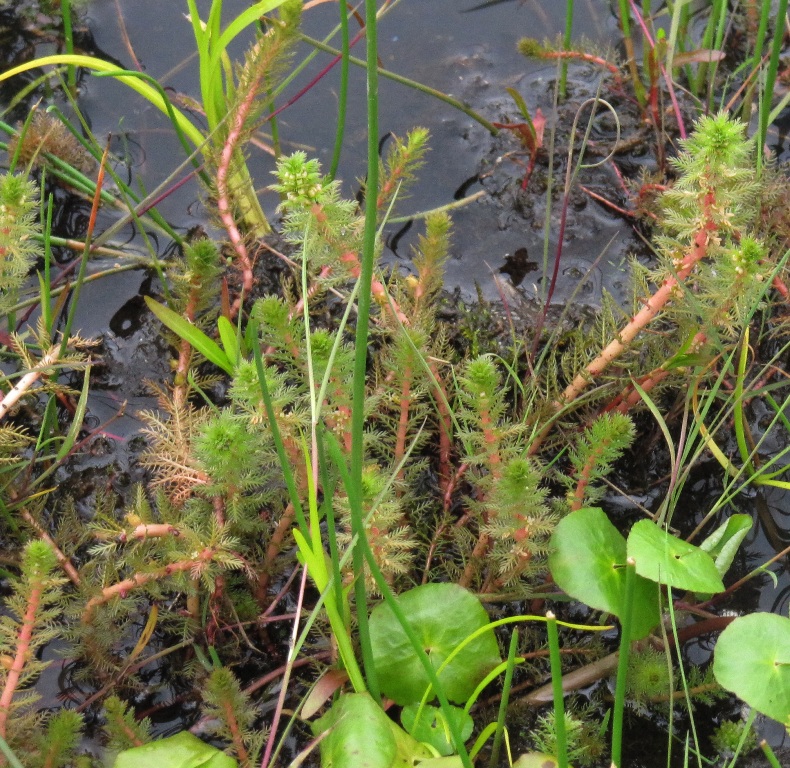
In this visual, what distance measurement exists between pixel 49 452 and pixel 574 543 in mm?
1093

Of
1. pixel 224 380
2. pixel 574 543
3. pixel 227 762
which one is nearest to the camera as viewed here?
pixel 227 762

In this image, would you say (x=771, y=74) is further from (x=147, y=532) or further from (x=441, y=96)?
(x=147, y=532)

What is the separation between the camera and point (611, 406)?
1.60 m

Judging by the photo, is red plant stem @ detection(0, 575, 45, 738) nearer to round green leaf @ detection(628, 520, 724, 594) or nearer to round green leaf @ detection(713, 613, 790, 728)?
round green leaf @ detection(628, 520, 724, 594)

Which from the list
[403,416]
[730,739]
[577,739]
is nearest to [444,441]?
[403,416]

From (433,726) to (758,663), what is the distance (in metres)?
0.52

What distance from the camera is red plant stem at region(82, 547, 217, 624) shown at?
1.29 m

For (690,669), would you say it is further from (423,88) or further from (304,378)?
(423,88)

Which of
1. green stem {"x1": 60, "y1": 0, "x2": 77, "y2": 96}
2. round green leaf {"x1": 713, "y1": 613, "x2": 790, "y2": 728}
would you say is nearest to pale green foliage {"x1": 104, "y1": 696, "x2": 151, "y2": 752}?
round green leaf {"x1": 713, "y1": 613, "x2": 790, "y2": 728}

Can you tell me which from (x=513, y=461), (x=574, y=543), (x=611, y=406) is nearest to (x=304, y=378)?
(x=513, y=461)

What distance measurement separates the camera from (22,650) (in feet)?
3.97

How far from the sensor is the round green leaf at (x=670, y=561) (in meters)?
1.18

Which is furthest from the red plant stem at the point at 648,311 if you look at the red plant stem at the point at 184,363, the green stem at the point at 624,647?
the red plant stem at the point at 184,363

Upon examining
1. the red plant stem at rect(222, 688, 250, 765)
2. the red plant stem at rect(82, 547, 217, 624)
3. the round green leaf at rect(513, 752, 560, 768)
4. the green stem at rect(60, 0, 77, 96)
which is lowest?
the round green leaf at rect(513, 752, 560, 768)
